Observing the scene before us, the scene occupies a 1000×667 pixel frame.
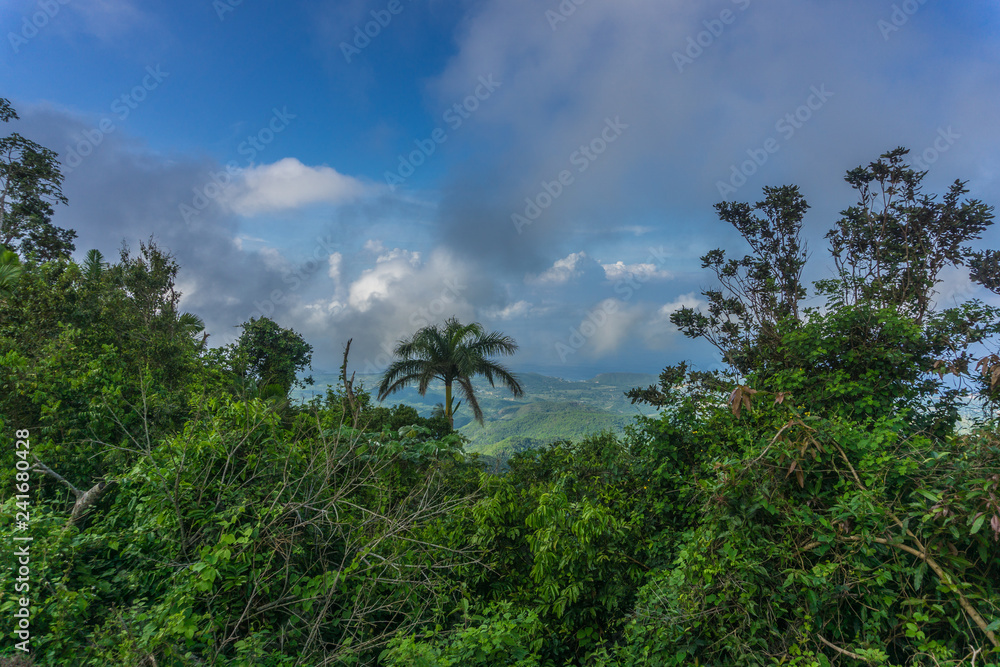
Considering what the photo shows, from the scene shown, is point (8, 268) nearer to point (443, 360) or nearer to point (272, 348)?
point (443, 360)

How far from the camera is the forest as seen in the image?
287cm

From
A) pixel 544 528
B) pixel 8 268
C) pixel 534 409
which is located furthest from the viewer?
pixel 534 409

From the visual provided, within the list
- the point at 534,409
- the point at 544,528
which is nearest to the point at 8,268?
the point at 544,528

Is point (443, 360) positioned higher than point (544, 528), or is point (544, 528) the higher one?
point (443, 360)

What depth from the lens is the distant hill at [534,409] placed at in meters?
8.68

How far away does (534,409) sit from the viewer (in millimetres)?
55719

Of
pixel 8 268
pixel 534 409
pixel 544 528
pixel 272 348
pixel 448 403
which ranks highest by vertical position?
pixel 272 348

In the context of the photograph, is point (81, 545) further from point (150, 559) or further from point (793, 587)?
point (793, 587)

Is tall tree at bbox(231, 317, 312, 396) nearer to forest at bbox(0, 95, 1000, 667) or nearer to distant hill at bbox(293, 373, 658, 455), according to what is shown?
distant hill at bbox(293, 373, 658, 455)

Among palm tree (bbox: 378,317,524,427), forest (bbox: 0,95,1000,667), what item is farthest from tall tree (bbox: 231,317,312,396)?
forest (bbox: 0,95,1000,667)

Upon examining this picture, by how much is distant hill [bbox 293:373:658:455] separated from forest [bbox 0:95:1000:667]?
1595mm

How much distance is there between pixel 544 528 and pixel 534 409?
51.9m

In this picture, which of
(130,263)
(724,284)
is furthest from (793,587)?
(130,263)

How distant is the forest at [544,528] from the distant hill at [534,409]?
160 centimetres
